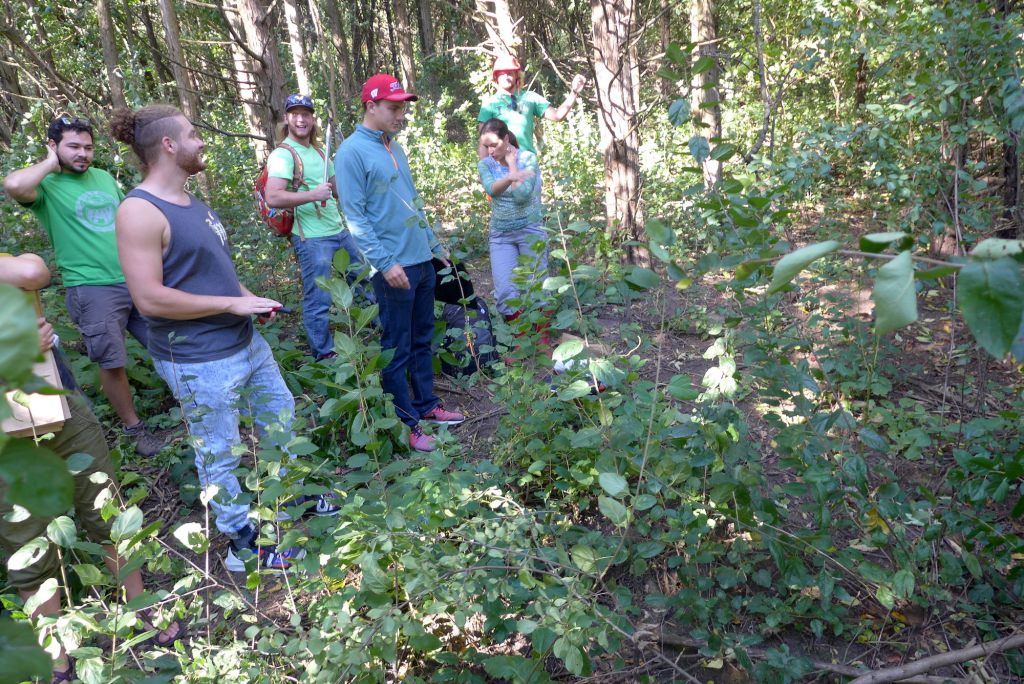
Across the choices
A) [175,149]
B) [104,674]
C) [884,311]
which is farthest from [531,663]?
[175,149]

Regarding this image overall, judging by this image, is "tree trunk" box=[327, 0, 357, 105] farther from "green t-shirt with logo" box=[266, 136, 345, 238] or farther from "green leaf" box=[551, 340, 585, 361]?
"green leaf" box=[551, 340, 585, 361]

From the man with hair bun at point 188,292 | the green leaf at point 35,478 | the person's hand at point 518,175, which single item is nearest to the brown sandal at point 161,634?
the man with hair bun at point 188,292

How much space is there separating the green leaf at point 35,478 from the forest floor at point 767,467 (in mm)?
1696

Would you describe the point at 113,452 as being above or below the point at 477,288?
above

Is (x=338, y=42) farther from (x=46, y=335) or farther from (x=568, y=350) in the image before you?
(x=568, y=350)

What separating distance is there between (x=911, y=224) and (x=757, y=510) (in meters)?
2.95

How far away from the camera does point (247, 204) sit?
9453 mm

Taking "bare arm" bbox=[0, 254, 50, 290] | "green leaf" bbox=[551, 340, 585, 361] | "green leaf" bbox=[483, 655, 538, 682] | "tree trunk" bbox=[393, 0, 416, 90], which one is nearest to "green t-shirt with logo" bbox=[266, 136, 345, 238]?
"bare arm" bbox=[0, 254, 50, 290]

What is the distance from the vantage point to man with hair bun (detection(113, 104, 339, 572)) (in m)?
2.81

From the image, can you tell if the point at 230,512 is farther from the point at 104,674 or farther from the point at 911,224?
the point at 911,224

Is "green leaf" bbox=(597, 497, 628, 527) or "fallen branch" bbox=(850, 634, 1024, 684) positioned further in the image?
"fallen branch" bbox=(850, 634, 1024, 684)

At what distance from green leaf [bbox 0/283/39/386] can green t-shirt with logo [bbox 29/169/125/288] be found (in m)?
3.99

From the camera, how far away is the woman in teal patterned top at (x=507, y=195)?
15.3 ft

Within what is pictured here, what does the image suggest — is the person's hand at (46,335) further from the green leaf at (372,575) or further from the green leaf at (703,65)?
the green leaf at (703,65)
